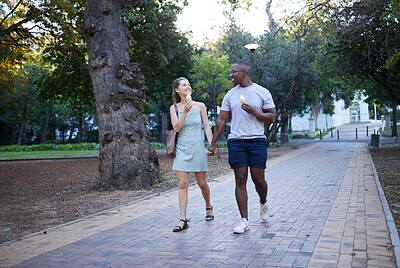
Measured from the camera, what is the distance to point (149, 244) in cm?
453

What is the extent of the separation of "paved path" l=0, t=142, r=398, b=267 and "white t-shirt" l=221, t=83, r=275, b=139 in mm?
1209

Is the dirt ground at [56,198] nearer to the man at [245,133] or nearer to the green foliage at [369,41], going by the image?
the man at [245,133]

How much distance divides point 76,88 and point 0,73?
3.62 meters

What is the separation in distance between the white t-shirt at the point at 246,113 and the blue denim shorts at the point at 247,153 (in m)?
0.07

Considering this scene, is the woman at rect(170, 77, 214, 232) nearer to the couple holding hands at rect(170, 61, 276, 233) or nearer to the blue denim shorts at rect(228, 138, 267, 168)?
the couple holding hands at rect(170, 61, 276, 233)

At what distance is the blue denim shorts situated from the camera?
4953 mm

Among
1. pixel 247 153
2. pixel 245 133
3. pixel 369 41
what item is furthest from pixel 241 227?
pixel 369 41

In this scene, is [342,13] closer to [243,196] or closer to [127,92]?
[127,92]

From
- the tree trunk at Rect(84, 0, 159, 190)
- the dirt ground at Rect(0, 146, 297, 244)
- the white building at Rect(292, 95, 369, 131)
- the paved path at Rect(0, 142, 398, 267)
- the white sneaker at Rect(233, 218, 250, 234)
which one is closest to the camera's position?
the paved path at Rect(0, 142, 398, 267)

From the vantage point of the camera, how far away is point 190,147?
5.25 m

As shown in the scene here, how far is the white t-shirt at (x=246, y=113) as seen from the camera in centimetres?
496

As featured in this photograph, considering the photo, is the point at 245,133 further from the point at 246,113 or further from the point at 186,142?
the point at 186,142

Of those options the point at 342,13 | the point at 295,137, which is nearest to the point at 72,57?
the point at 342,13

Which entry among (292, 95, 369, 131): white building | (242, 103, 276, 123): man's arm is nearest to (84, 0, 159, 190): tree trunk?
(242, 103, 276, 123): man's arm
